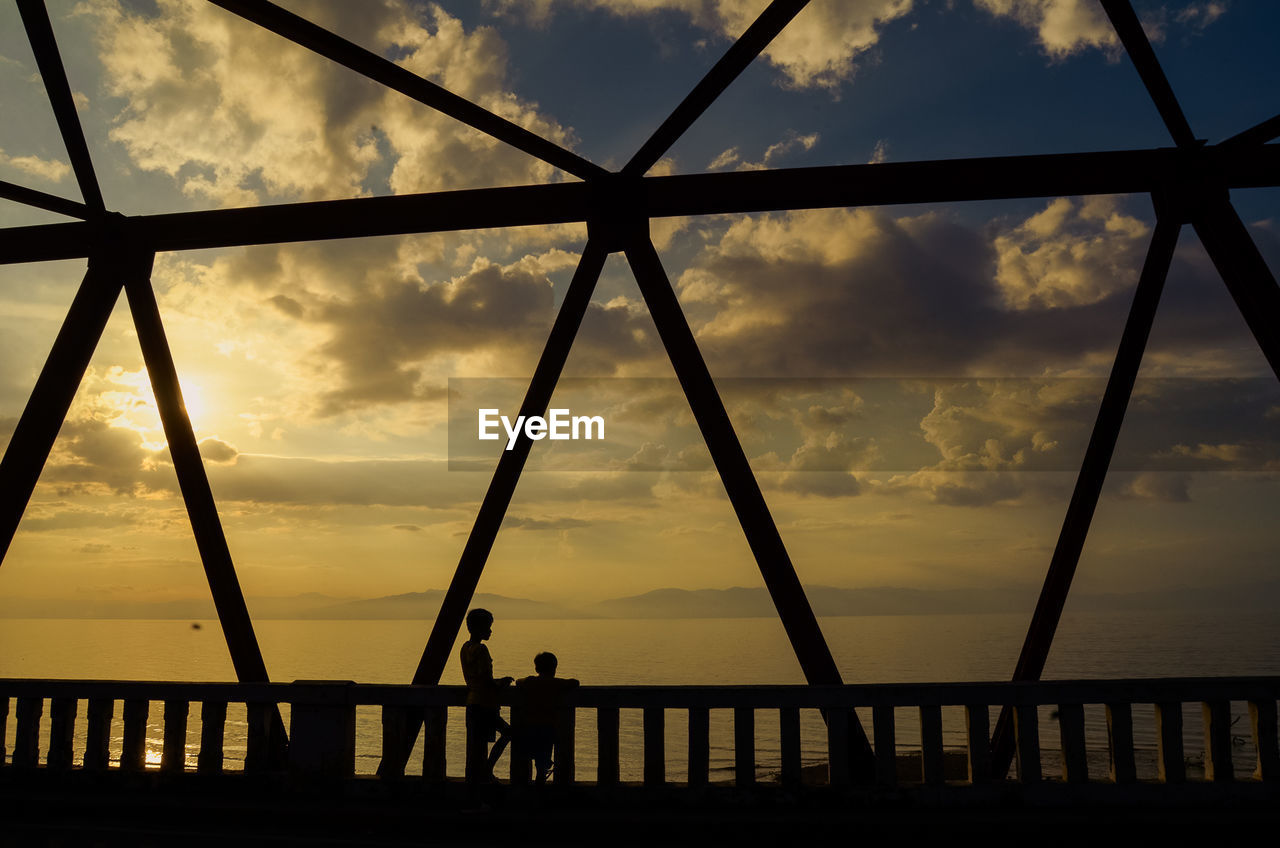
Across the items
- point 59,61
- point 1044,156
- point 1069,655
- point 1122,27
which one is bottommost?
point 1069,655

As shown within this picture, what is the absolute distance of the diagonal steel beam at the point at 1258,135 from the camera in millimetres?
7695

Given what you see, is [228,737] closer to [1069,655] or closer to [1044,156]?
[1044,156]

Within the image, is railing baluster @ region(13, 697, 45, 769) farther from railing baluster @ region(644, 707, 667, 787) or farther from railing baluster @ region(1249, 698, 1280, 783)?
railing baluster @ region(1249, 698, 1280, 783)

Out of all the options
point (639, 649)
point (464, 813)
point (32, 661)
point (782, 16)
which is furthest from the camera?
point (639, 649)

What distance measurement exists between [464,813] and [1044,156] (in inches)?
269

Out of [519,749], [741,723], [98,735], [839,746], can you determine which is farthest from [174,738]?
[839,746]

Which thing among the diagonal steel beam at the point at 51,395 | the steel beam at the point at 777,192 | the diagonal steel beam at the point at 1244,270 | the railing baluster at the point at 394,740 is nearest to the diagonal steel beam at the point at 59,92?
the diagonal steel beam at the point at 51,395

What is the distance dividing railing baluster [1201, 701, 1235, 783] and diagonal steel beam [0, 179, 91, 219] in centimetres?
1058

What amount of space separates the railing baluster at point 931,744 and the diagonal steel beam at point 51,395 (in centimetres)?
824

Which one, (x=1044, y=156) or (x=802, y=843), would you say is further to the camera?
(x=1044, y=156)

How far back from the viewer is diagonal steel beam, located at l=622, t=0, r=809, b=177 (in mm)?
7730

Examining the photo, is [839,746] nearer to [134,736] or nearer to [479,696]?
[479,696]

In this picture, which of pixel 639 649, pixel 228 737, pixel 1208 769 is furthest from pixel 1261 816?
pixel 639 649

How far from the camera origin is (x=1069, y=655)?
89562 mm
